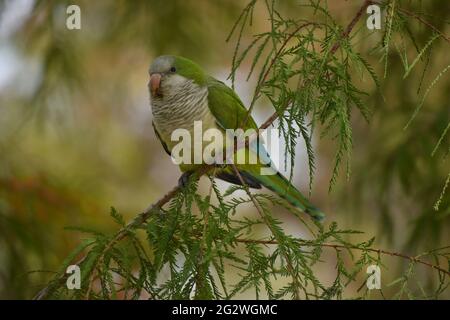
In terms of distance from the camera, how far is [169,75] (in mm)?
2625

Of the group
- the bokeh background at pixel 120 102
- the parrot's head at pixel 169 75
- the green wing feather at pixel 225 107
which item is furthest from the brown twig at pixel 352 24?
the parrot's head at pixel 169 75

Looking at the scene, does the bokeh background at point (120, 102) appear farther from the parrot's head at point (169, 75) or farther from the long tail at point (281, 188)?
the parrot's head at point (169, 75)

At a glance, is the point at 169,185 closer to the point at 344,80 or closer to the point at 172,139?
the point at 172,139

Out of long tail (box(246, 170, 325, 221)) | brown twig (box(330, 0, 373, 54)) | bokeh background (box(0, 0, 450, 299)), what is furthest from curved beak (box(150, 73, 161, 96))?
brown twig (box(330, 0, 373, 54))

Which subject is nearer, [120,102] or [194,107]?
[194,107]

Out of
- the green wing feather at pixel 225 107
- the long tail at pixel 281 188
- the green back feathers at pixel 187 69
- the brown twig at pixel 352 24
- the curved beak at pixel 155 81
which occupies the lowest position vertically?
the brown twig at pixel 352 24

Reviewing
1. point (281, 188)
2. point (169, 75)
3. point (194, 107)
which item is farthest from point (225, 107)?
point (281, 188)

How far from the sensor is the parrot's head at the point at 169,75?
8.54 feet

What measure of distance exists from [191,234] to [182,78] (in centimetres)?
109

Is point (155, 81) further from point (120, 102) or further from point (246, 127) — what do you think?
point (120, 102)

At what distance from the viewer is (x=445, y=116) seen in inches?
106

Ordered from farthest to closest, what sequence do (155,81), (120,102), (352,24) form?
(120,102) → (155,81) → (352,24)

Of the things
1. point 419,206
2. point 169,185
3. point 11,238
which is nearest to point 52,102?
point 11,238

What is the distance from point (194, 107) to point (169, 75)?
156 mm
